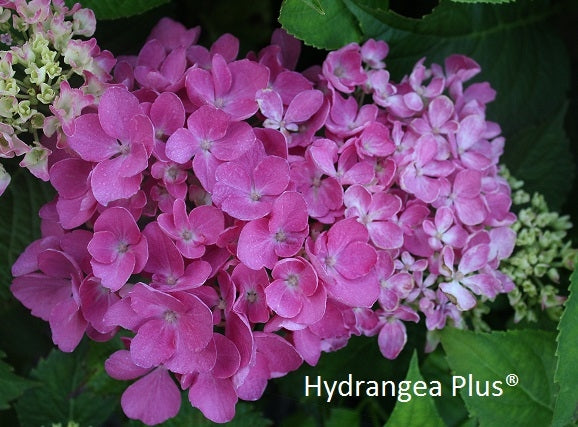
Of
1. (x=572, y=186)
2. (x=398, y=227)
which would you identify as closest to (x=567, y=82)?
(x=572, y=186)

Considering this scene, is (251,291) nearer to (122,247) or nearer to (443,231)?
(122,247)

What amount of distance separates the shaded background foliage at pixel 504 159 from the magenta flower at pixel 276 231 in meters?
0.21

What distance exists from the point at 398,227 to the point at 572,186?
1.86 ft

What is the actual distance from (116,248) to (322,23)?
1.28 feet

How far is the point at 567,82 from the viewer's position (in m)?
1.33

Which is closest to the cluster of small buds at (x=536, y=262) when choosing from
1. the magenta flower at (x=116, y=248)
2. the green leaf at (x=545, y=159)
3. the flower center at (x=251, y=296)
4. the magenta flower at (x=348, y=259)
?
the green leaf at (x=545, y=159)

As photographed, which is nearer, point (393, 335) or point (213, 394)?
point (213, 394)

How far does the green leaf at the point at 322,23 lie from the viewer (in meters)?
0.93

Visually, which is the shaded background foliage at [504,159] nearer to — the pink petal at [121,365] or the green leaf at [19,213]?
the green leaf at [19,213]

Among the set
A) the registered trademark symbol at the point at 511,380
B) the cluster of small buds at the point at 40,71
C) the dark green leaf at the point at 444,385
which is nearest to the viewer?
the cluster of small buds at the point at 40,71

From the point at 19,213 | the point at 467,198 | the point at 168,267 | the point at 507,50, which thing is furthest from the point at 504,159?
the point at 19,213

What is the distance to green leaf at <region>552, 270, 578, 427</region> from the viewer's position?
2.93ft

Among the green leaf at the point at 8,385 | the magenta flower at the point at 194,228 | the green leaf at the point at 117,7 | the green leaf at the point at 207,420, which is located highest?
the green leaf at the point at 117,7

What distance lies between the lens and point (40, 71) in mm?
790
